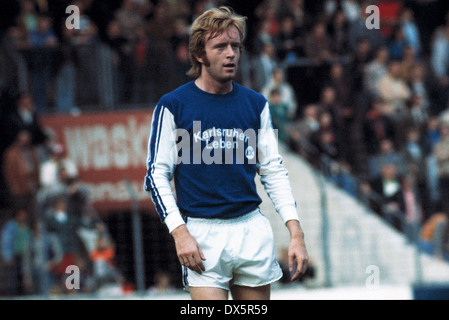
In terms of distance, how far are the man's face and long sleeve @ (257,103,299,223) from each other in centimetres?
32

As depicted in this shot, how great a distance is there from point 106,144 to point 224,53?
9.57m

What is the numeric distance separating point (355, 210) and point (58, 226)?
4061mm

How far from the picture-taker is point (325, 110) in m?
13.1

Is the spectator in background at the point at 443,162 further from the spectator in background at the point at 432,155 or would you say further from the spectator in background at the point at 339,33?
the spectator in background at the point at 339,33

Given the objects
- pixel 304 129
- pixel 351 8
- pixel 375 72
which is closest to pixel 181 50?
pixel 304 129

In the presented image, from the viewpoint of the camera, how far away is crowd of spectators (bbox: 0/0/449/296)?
38.1 feet

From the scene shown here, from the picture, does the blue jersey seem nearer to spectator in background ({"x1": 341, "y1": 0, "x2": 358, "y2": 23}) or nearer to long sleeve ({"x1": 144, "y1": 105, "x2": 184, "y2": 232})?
long sleeve ({"x1": 144, "y1": 105, "x2": 184, "y2": 232})

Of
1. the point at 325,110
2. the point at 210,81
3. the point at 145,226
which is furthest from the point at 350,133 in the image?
the point at 210,81

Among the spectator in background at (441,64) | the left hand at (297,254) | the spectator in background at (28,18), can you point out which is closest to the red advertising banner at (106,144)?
the spectator in background at (28,18)

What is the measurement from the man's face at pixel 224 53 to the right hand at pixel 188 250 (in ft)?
2.43

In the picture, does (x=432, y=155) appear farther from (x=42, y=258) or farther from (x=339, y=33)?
(x=42, y=258)

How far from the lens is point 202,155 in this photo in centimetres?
408
